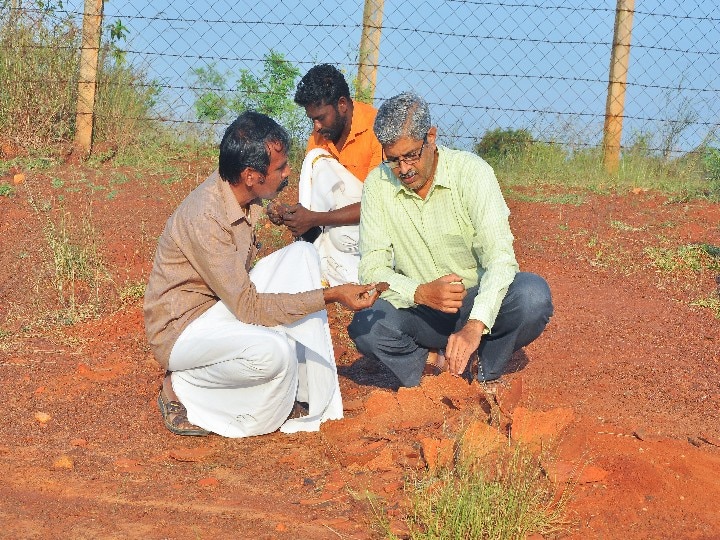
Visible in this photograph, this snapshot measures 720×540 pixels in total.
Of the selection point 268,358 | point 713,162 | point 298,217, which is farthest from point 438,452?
point 713,162

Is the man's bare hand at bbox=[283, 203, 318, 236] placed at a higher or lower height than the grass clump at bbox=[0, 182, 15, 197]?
higher

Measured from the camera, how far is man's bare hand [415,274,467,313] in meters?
4.21

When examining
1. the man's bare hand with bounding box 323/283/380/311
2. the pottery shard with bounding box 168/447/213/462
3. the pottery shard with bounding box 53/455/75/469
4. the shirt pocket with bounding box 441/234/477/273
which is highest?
the shirt pocket with bounding box 441/234/477/273

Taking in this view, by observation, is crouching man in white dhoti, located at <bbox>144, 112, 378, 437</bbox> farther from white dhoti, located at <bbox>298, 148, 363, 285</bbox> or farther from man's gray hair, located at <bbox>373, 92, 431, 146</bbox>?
white dhoti, located at <bbox>298, 148, 363, 285</bbox>

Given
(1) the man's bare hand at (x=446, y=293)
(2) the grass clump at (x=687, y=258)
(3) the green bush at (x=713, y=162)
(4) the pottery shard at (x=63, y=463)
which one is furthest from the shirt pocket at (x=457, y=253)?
(3) the green bush at (x=713, y=162)

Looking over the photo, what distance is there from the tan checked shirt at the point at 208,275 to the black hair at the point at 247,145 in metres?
0.09

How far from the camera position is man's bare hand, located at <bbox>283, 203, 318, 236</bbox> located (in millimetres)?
5934

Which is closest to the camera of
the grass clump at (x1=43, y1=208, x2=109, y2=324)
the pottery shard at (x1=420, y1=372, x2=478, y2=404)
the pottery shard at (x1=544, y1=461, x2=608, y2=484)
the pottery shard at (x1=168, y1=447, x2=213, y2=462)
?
the pottery shard at (x1=544, y1=461, x2=608, y2=484)

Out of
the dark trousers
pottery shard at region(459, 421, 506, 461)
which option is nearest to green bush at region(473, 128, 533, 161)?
the dark trousers

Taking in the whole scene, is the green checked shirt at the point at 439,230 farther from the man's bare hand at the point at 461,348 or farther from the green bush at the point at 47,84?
the green bush at the point at 47,84

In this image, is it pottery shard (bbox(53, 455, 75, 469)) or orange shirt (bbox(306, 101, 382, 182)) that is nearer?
pottery shard (bbox(53, 455, 75, 469))

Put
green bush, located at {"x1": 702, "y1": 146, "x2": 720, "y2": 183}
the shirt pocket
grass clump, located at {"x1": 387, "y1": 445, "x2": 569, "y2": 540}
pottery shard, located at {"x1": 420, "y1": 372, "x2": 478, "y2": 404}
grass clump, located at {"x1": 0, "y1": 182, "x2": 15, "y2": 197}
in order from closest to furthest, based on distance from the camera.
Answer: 1. grass clump, located at {"x1": 387, "y1": 445, "x2": 569, "y2": 540}
2. pottery shard, located at {"x1": 420, "y1": 372, "x2": 478, "y2": 404}
3. the shirt pocket
4. grass clump, located at {"x1": 0, "y1": 182, "x2": 15, "y2": 197}
5. green bush, located at {"x1": 702, "y1": 146, "x2": 720, "y2": 183}

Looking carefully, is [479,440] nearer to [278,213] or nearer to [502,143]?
[278,213]

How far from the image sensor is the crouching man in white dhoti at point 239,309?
4.44 metres
